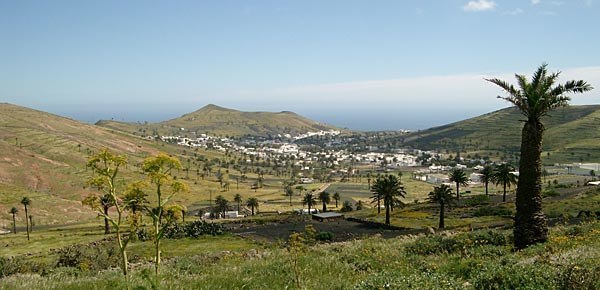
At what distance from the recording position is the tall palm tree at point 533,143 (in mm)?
21812

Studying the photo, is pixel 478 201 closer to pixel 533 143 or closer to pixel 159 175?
pixel 533 143

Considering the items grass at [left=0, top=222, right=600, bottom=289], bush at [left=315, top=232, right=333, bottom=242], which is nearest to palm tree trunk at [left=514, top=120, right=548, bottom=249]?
grass at [left=0, top=222, right=600, bottom=289]

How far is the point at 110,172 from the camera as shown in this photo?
9.99m

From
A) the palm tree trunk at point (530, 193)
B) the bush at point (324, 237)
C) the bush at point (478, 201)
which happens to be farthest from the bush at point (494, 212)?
the palm tree trunk at point (530, 193)

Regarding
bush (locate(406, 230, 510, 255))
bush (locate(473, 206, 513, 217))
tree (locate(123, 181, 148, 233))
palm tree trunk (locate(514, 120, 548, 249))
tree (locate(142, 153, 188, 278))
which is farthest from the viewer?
bush (locate(473, 206, 513, 217))

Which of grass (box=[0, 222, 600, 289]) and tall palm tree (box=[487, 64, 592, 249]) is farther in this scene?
tall palm tree (box=[487, 64, 592, 249])

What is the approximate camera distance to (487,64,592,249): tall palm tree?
2181cm

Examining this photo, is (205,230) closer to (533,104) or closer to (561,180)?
(533,104)

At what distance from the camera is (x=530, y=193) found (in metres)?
22.5

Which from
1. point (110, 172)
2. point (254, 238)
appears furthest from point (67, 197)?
point (110, 172)

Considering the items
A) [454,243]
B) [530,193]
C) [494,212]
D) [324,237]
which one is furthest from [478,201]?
[454,243]

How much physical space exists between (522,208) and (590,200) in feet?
184

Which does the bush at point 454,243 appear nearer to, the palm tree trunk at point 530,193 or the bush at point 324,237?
the palm tree trunk at point 530,193

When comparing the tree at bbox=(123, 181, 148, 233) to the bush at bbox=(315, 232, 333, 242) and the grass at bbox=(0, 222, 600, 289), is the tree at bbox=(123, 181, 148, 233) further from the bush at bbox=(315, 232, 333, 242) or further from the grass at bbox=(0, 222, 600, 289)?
the bush at bbox=(315, 232, 333, 242)
